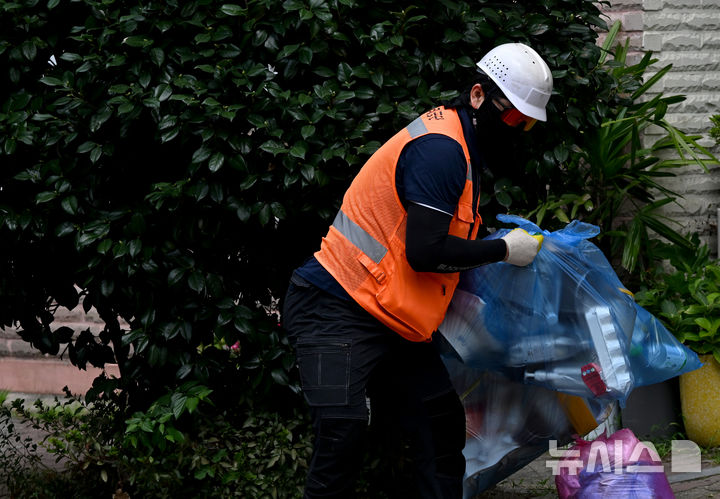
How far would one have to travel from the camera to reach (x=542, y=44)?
4.04 meters

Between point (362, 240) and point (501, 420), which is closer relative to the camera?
point (362, 240)

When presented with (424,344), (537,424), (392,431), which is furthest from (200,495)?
(537,424)

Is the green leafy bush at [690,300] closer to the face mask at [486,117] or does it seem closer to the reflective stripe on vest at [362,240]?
the face mask at [486,117]

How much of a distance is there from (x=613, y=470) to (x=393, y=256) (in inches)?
50.0

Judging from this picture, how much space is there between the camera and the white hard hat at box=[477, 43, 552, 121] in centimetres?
327

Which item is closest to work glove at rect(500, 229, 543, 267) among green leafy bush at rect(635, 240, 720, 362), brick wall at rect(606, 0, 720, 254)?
green leafy bush at rect(635, 240, 720, 362)

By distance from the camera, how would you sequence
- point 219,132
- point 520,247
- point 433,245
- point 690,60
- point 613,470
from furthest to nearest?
1. point 690,60
2. point 219,132
3. point 613,470
4. point 520,247
5. point 433,245

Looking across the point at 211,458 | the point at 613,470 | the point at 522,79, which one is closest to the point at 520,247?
the point at 522,79

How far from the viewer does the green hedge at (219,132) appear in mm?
3816

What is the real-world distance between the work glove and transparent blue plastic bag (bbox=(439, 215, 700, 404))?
191 millimetres

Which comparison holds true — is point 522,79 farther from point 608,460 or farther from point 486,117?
point 608,460

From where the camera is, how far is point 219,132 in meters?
3.80

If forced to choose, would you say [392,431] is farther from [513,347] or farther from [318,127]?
[318,127]

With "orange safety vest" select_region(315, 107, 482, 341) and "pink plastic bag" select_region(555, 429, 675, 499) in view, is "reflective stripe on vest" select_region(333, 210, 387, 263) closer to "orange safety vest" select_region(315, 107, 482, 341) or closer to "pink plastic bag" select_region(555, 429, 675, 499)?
"orange safety vest" select_region(315, 107, 482, 341)
